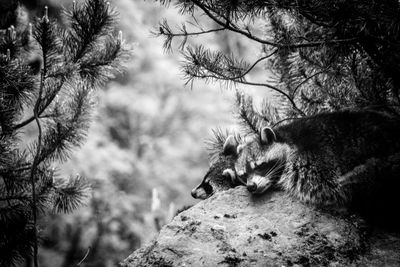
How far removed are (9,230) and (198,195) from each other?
7.41ft

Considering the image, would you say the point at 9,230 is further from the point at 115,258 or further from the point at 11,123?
the point at 115,258

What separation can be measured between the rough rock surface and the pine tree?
988 mm

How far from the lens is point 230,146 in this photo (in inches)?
123

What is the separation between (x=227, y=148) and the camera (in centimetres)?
313

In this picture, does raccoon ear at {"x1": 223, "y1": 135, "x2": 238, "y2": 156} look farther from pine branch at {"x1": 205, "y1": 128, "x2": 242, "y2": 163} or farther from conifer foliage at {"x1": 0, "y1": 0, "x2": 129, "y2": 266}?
conifer foliage at {"x1": 0, "y1": 0, "x2": 129, "y2": 266}

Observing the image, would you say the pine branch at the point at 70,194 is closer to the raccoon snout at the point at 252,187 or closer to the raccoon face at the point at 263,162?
the raccoon face at the point at 263,162

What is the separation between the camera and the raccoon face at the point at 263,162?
2270mm

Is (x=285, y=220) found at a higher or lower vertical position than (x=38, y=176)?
lower

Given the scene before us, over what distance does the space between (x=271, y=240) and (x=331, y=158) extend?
848mm

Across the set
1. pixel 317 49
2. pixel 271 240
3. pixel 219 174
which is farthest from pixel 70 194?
pixel 317 49

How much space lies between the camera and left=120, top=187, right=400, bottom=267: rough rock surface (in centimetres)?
160

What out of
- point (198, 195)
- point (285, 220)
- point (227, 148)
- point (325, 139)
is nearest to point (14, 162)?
point (198, 195)

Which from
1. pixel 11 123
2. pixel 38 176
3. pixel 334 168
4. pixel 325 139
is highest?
pixel 11 123

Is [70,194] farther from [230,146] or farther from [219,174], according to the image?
[230,146]
